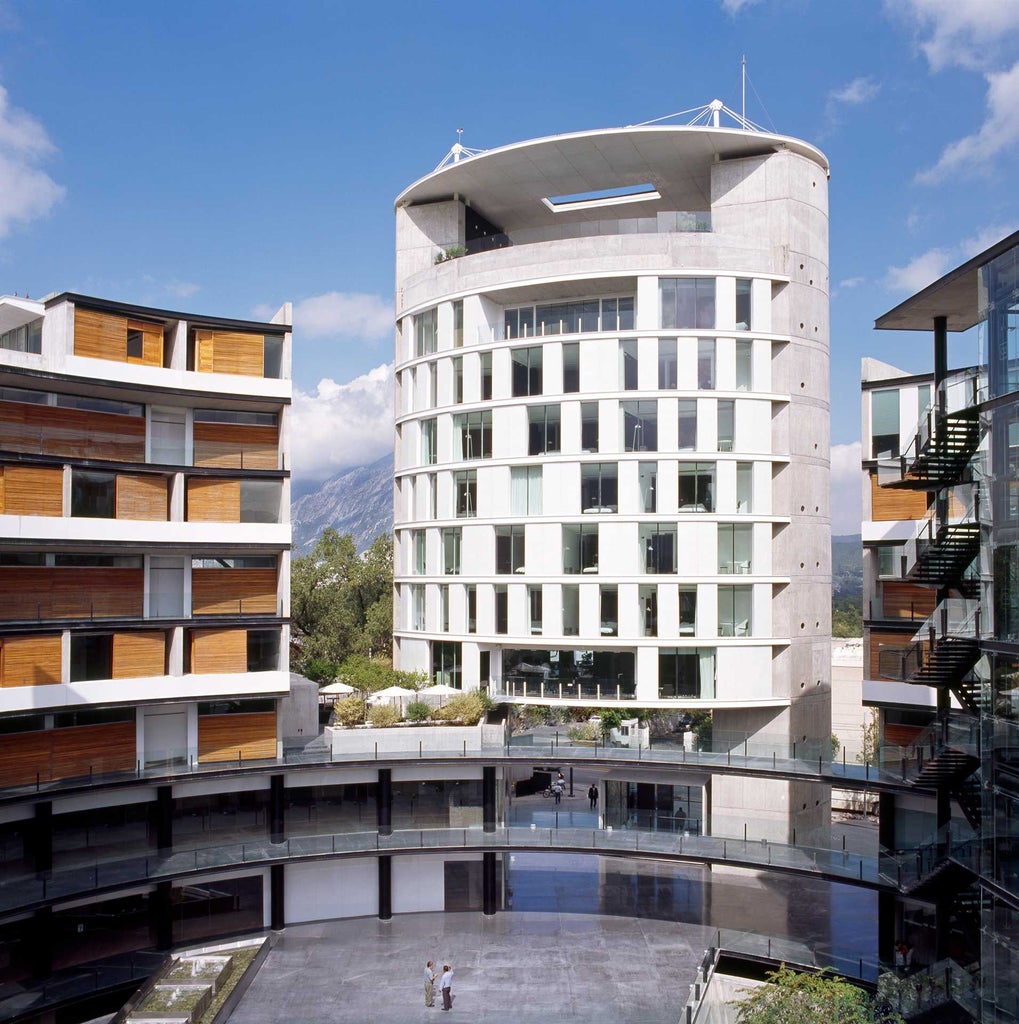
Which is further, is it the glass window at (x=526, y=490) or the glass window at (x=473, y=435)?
the glass window at (x=473, y=435)

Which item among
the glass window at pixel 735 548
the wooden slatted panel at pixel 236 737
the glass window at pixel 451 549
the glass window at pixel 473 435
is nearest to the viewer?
the wooden slatted panel at pixel 236 737

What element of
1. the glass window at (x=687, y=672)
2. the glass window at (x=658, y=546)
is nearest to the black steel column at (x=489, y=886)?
the glass window at (x=687, y=672)

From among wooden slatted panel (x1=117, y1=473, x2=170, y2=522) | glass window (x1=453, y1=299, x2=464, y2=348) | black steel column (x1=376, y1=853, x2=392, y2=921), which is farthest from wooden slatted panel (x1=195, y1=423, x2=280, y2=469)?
black steel column (x1=376, y1=853, x2=392, y2=921)

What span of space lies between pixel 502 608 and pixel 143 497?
51.9 feet

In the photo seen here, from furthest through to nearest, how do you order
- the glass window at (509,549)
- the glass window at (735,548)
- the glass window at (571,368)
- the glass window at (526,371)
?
the glass window at (509,549) → the glass window at (526,371) → the glass window at (571,368) → the glass window at (735,548)

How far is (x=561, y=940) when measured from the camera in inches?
1414

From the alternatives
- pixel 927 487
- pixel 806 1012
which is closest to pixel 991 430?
pixel 927 487

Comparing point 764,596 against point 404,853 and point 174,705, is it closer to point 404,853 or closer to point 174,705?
point 404,853

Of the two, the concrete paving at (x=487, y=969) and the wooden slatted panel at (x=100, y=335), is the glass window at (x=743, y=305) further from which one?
the wooden slatted panel at (x=100, y=335)

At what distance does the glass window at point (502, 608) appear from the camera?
44969mm

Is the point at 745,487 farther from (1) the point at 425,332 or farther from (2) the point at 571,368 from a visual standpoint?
(1) the point at 425,332

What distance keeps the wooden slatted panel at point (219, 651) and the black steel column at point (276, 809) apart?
4.00 m

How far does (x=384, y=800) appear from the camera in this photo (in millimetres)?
38125

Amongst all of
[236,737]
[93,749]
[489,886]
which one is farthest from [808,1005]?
[93,749]
